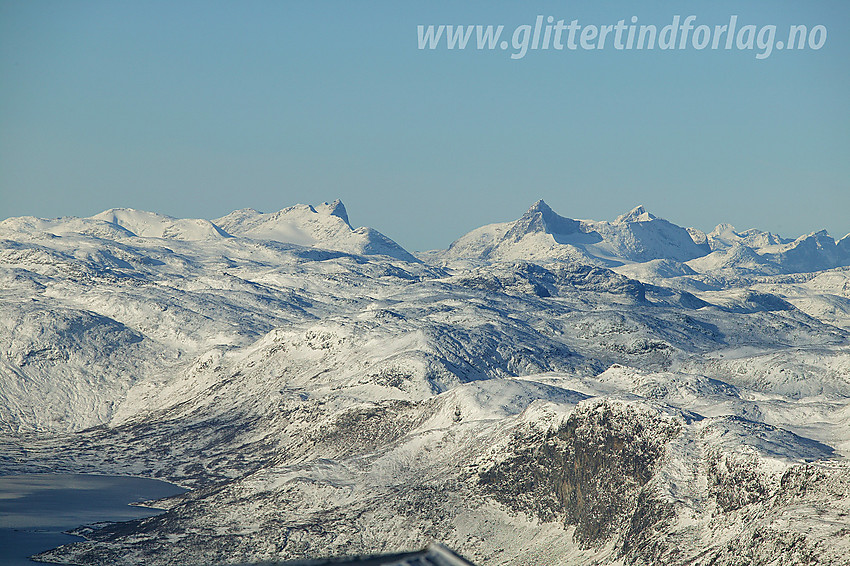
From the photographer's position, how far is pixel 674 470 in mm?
125750

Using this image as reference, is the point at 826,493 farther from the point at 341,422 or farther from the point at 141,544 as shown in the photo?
the point at 341,422

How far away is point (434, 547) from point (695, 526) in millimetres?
70458

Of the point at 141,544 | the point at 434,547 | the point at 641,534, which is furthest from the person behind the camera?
the point at 141,544

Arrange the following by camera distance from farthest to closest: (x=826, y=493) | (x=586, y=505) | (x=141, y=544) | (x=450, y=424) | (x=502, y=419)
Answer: (x=450, y=424) → (x=502, y=419) → (x=141, y=544) → (x=586, y=505) → (x=826, y=493)

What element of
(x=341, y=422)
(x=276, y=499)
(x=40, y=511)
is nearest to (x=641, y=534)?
(x=276, y=499)

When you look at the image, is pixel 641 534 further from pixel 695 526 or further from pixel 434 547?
pixel 434 547

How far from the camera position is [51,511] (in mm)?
177000

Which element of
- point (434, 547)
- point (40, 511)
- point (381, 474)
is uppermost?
point (434, 547)

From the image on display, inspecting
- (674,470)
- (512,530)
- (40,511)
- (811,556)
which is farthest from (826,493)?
(40,511)

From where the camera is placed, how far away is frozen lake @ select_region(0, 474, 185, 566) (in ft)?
506

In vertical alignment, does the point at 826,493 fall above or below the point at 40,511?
above

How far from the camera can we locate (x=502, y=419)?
533 feet

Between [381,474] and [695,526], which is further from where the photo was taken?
[381,474]

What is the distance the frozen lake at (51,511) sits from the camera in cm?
15425
